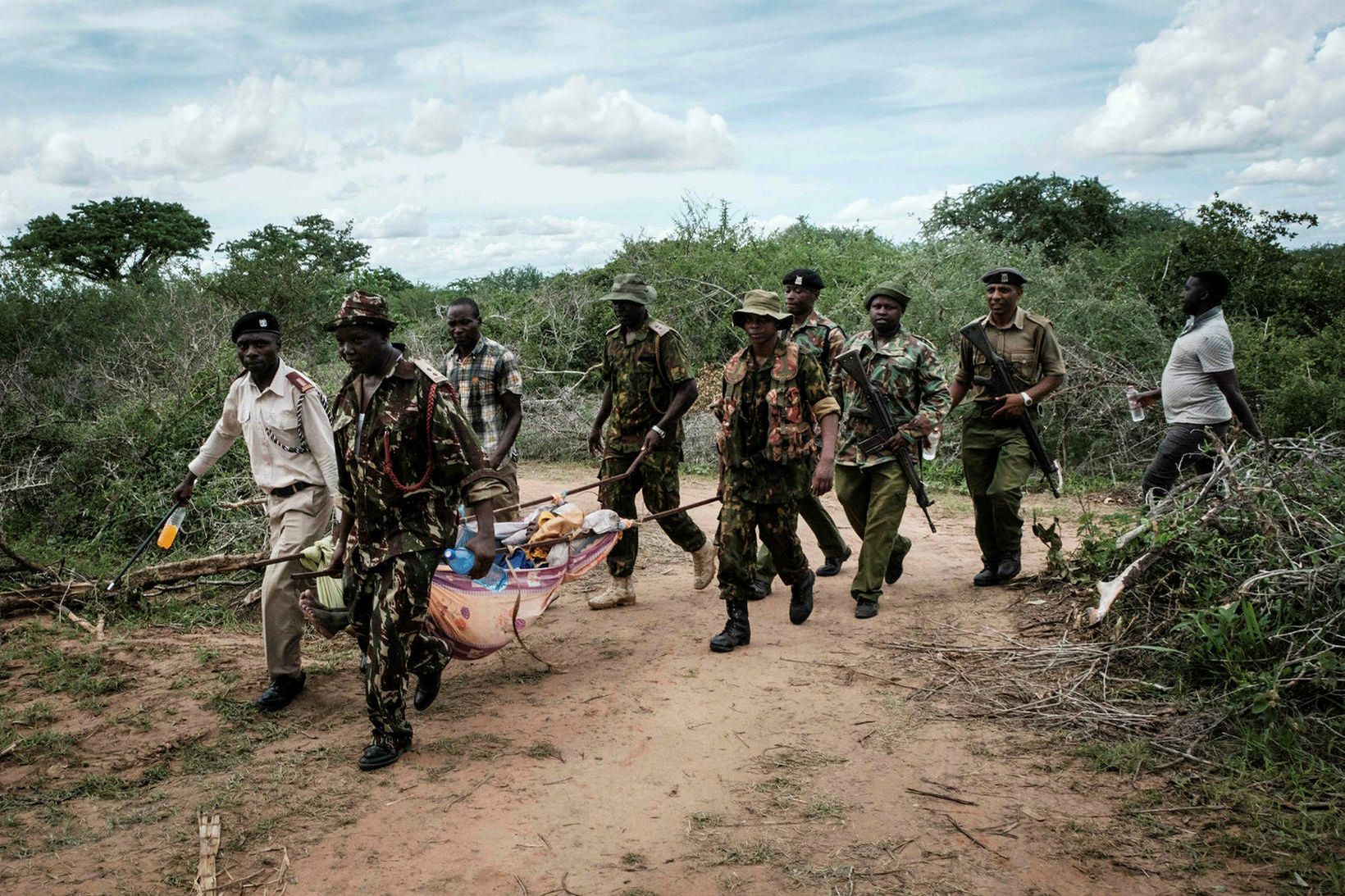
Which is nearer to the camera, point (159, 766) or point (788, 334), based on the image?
point (159, 766)

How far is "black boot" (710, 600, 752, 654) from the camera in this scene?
527 centimetres

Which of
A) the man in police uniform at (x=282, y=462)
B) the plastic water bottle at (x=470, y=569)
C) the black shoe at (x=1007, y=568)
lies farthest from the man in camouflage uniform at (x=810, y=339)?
the man in police uniform at (x=282, y=462)

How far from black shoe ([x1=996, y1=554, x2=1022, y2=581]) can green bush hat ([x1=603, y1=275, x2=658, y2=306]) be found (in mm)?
2744

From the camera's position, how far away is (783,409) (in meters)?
5.11

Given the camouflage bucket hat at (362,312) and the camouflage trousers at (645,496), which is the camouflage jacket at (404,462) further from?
the camouflage trousers at (645,496)

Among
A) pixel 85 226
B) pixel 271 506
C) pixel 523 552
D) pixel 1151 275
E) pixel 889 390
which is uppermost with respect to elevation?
pixel 85 226

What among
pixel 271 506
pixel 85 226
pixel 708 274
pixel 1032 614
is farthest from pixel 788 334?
pixel 85 226

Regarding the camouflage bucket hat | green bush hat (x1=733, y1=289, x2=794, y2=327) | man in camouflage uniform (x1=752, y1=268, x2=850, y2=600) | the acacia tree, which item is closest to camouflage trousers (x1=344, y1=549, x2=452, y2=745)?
the camouflage bucket hat

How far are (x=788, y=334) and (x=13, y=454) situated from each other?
7.08 metres

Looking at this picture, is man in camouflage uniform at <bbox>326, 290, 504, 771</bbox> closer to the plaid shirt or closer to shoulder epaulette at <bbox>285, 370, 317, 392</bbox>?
shoulder epaulette at <bbox>285, 370, 317, 392</bbox>

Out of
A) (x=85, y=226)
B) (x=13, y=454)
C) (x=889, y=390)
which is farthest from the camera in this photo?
(x=85, y=226)

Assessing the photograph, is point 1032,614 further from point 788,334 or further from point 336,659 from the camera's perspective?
point 336,659

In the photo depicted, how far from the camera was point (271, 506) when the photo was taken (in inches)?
185

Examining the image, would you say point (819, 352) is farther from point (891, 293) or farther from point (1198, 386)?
point (1198, 386)
